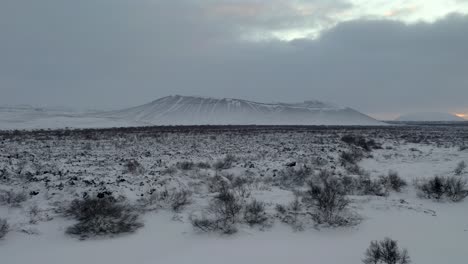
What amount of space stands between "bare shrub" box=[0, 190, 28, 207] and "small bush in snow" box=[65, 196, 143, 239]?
148cm

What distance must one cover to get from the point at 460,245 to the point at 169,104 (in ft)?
538

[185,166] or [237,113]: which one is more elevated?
[237,113]

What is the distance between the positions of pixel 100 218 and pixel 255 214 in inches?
138

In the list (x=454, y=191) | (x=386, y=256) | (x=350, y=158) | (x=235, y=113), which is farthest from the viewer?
(x=235, y=113)

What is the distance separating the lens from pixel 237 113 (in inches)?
Result: 6043

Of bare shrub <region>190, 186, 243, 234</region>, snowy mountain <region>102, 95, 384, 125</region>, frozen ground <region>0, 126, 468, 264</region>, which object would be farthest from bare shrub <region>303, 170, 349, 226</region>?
snowy mountain <region>102, 95, 384, 125</region>

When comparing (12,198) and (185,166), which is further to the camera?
(185,166)

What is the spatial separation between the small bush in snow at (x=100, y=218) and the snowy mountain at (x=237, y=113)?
404ft

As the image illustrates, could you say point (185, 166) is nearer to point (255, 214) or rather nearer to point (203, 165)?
point (203, 165)

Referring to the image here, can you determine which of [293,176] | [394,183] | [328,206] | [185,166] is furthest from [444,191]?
[185,166]

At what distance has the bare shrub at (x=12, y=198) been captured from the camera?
8625mm

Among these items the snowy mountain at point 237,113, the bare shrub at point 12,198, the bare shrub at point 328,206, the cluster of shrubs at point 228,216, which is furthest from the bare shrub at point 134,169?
the snowy mountain at point 237,113

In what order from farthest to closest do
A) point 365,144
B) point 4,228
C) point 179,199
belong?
point 365,144 < point 179,199 < point 4,228

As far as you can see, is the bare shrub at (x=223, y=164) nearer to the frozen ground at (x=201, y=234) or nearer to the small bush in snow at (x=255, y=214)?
the frozen ground at (x=201, y=234)
